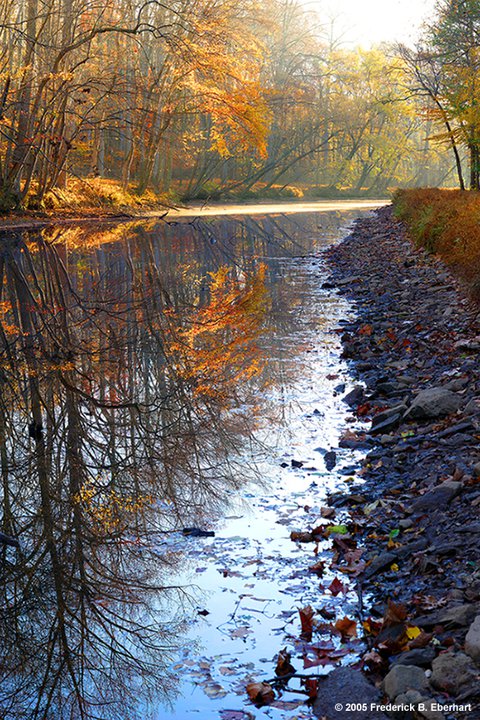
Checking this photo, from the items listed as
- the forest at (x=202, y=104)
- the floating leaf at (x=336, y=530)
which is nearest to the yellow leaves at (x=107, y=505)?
the floating leaf at (x=336, y=530)

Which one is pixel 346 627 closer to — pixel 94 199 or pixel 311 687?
pixel 311 687

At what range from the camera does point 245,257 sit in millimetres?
21953

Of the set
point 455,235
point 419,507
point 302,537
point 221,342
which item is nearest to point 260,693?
point 302,537

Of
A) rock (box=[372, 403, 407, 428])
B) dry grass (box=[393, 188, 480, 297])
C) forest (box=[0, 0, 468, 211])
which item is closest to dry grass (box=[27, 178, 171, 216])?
forest (box=[0, 0, 468, 211])

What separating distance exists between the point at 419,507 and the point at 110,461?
7.67 feet

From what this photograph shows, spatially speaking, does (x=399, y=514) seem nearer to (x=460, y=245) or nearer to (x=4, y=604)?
(x=4, y=604)

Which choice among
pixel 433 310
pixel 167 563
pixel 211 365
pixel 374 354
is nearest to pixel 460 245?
pixel 433 310

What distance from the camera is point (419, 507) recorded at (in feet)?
15.5

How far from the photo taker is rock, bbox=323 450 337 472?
5.88 metres

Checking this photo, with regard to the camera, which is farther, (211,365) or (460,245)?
(460,245)

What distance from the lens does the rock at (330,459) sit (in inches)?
231

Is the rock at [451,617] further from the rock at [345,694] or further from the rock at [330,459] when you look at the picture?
the rock at [330,459]

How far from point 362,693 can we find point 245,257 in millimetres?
19341

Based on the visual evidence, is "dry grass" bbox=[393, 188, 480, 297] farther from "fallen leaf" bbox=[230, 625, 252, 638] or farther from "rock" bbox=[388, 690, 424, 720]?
"rock" bbox=[388, 690, 424, 720]
